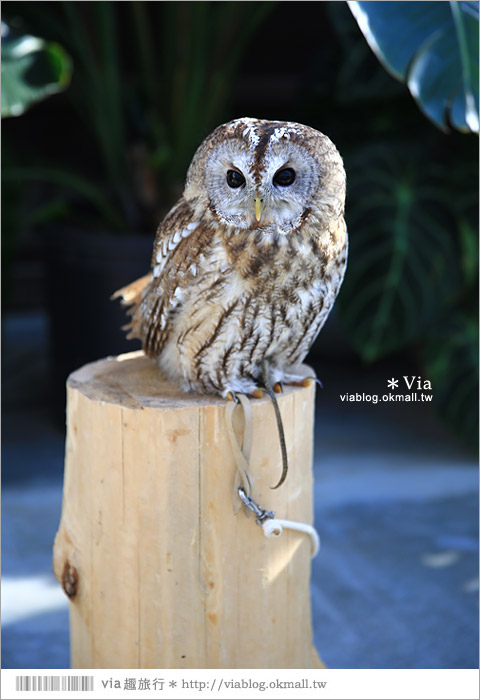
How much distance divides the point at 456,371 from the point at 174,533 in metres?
1.77

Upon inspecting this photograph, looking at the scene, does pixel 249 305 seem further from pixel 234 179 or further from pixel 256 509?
pixel 256 509

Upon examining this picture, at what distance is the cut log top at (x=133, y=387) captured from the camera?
1.53m

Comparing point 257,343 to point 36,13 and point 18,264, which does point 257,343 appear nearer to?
point 36,13

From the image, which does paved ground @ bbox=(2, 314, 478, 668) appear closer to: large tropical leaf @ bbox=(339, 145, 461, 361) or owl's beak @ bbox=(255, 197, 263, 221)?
large tropical leaf @ bbox=(339, 145, 461, 361)

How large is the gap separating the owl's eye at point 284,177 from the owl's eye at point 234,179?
54mm

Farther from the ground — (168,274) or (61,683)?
(168,274)

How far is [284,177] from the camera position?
4.44 feet

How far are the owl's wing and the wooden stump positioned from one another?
0.11 m

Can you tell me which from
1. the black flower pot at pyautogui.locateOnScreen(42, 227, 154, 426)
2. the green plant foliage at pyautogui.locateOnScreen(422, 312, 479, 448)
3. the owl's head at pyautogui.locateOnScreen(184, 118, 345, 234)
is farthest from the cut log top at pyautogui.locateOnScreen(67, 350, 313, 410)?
the green plant foliage at pyautogui.locateOnScreen(422, 312, 479, 448)

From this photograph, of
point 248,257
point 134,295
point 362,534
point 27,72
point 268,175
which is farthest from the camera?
point 362,534

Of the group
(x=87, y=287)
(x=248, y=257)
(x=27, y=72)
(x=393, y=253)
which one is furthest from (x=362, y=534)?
(x=27, y=72)

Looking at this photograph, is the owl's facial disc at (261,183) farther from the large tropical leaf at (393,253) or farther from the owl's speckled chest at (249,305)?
the large tropical leaf at (393,253)

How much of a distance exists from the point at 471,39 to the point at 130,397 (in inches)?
42.4

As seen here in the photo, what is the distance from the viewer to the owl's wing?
1498mm
